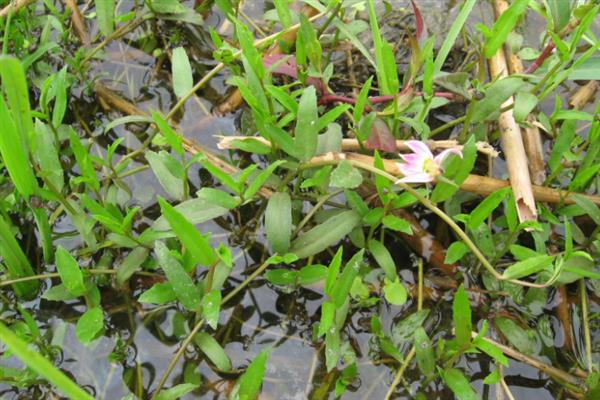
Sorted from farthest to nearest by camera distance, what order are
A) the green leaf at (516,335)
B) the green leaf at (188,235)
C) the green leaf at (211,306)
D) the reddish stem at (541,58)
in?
the reddish stem at (541,58) → the green leaf at (516,335) → the green leaf at (211,306) → the green leaf at (188,235)

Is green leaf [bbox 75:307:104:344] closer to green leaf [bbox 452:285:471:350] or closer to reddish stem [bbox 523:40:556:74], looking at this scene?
green leaf [bbox 452:285:471:350]

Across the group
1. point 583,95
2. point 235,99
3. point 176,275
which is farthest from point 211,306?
point 583,95

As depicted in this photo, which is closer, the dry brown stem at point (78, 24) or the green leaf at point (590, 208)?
the green leaf at point (590, 208)

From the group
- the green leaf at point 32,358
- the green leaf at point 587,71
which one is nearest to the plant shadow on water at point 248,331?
the green leaf at point 587,71

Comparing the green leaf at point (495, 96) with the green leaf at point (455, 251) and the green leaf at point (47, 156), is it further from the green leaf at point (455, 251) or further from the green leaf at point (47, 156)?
the green leaf at point (47, 156)

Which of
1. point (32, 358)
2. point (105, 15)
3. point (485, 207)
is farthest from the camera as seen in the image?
point (105, 15)

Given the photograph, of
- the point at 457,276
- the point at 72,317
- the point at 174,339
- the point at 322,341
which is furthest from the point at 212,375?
the point at 457,276

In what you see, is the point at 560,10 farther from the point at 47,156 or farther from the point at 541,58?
the point at 47,156

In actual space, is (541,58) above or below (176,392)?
above
